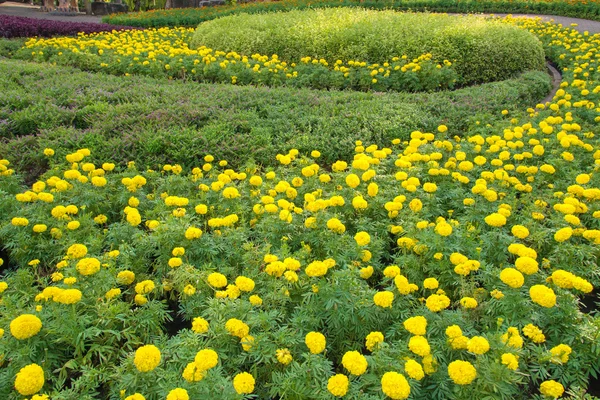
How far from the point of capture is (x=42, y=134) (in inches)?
203

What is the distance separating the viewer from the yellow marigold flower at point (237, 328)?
2.24 m

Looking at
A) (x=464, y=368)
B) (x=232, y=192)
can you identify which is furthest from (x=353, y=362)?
(x=232, y=192)

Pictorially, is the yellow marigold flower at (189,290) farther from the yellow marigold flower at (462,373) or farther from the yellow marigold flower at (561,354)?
the yellow marigold flower at (561,354)

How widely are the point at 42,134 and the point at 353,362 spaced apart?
4794 mm

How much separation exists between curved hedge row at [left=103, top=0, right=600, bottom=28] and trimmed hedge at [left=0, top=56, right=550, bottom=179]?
10.5 meters

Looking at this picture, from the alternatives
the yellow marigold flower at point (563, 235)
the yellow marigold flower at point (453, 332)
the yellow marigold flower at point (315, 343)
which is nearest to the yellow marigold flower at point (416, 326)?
the yellow marigold flower at point (453, 332)

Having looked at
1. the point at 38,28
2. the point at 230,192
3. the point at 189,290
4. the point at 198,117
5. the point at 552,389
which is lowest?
the point at 552,389

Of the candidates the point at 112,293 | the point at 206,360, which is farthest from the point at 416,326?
the point at 112,293

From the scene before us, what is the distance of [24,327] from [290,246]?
178 centimetres

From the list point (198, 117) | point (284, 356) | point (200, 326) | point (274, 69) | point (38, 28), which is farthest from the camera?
point (38, 28)

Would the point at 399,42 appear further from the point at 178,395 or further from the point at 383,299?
the point at 178,395

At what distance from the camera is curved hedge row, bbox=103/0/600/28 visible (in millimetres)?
16828

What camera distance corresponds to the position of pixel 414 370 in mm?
1996

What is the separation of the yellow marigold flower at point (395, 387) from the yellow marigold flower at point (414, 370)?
0.32 ft
